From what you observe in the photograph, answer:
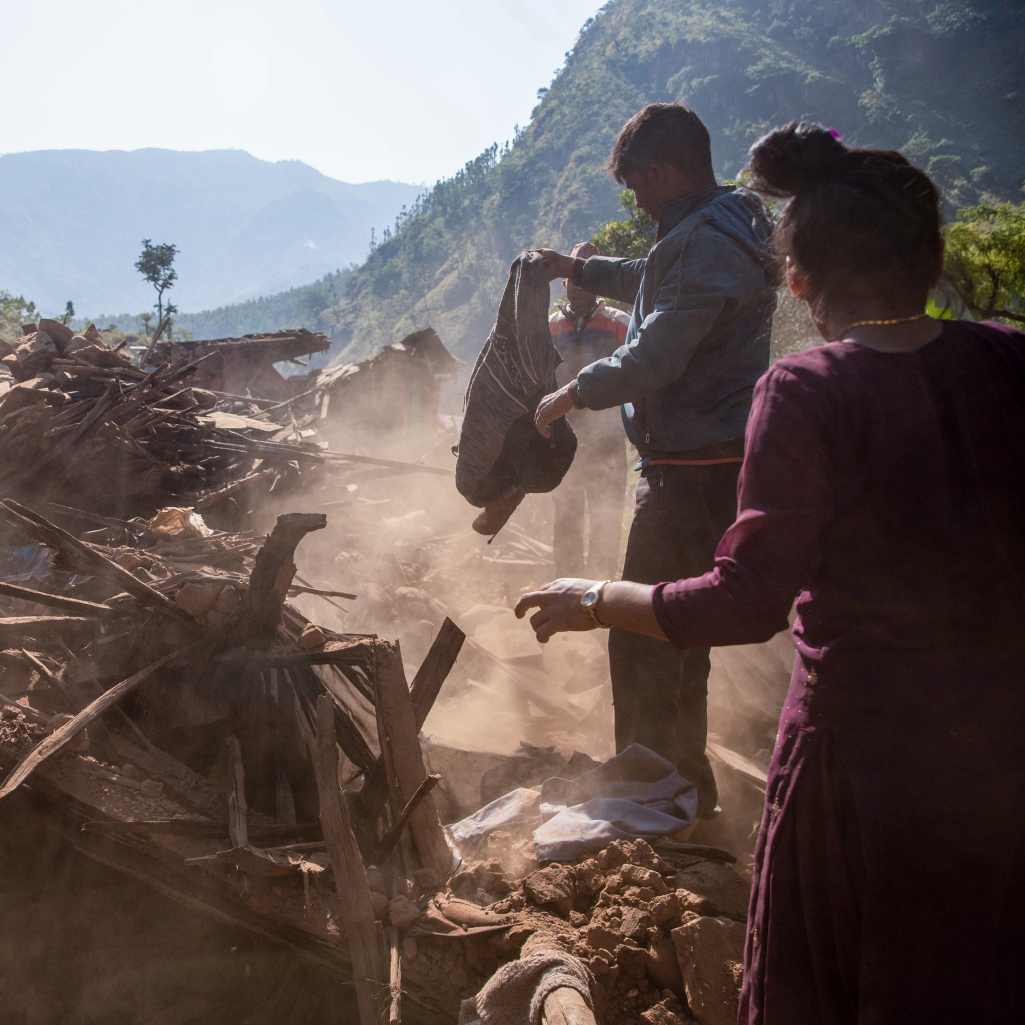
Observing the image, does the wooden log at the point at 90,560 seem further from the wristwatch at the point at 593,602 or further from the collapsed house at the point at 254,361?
the collapsed house at the point at 254,361

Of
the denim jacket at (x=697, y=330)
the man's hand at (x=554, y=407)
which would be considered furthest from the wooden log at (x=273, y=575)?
the denim jacket at (x=697, y=330)

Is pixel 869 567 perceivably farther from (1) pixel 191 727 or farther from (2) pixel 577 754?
(1) pixel 191 727

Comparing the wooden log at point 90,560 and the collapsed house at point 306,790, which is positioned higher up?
the wooden log at point 90,560

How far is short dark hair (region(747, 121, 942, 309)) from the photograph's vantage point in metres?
1.06

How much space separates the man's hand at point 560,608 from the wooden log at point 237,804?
3.96ft

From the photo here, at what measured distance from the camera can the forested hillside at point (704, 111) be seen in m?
59.9

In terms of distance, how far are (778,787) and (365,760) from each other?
69.1 inches

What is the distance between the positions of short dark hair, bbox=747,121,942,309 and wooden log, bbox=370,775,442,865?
1.62m

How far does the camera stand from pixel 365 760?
2486 mm

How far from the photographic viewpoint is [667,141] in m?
2.15

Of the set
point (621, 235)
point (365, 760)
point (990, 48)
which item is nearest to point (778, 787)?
point (365, 760)

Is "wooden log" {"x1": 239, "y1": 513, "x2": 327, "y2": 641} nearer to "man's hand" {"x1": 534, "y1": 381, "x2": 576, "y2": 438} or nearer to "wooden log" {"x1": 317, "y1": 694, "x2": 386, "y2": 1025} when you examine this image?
"wooden log" {"x1": 317, "y1": 694, "x2": 386, "y2": 1025}

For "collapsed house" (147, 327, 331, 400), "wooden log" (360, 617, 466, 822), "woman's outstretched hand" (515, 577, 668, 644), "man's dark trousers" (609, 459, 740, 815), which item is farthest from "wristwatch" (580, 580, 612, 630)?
"collapsed house" (147, 327, 331, 400)

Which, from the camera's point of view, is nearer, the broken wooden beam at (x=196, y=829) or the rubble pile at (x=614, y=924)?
the rubble pile at (x=614, y=924)
